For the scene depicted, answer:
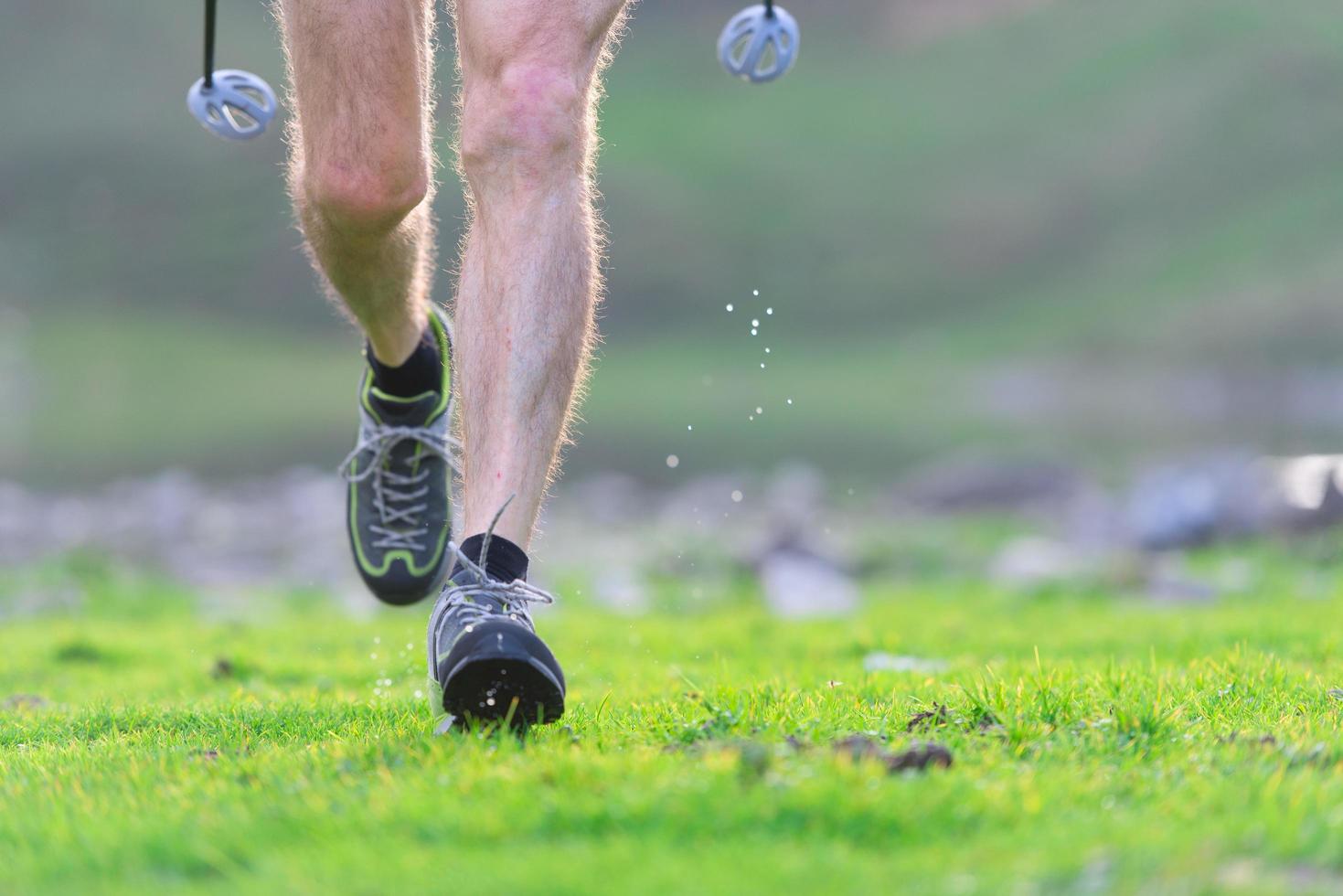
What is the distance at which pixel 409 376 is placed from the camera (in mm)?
5789

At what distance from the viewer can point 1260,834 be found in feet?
9.33

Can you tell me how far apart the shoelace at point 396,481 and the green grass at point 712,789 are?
603 mm

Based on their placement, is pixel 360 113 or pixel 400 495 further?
pixel 400 495

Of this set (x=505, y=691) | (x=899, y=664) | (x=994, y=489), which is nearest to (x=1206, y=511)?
(x=994, y=489)

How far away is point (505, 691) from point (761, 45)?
2572 mm

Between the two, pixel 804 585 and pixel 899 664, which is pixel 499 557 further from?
pixel 804 585

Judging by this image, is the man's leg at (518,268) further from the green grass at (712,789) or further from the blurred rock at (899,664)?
the blurred rock at (899,664)

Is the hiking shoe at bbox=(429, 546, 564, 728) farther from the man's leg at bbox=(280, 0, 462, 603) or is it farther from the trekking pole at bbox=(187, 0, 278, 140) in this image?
the trekking pole at bbox=(187, 0, 278, 140)

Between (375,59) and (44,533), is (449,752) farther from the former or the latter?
(44,533)

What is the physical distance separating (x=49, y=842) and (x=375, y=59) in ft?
8.56

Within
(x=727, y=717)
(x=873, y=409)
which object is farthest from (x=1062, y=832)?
(x=873, y=409)

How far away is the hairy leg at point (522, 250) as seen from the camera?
13.5ft

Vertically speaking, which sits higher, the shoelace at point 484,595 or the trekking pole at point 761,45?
the trekking pole at point 761,45

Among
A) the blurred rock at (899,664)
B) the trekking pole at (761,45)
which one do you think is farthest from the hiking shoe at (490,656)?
the blurred rock at (899,664)
